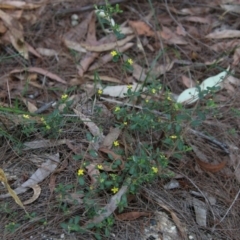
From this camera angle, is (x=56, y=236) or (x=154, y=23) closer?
(x=56, y=236)

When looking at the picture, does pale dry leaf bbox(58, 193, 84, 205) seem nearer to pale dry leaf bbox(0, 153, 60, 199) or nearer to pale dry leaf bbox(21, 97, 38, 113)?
pale dry leaf bbox(0, 153, 60, 199)

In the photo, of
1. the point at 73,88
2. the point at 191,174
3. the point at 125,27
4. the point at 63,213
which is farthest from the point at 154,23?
the point at 63,213

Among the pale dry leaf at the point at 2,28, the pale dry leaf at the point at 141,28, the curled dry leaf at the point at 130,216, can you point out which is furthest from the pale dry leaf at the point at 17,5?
the curled dry leaf at the point at 130,216

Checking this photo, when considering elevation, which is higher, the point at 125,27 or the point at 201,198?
the point at 125,27

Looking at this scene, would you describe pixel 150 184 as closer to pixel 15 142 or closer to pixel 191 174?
pixel 191 174

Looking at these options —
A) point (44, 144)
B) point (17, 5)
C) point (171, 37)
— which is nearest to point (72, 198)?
point (44, 144)

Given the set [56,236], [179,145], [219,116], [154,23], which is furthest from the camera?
[154,23]
